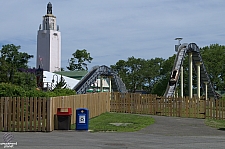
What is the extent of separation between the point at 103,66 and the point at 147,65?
1464 inches

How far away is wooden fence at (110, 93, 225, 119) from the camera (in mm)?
25094

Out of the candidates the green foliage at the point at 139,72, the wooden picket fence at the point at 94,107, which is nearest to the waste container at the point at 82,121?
the wooden picket fence at the point at 94,107

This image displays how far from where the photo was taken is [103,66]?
5638cm

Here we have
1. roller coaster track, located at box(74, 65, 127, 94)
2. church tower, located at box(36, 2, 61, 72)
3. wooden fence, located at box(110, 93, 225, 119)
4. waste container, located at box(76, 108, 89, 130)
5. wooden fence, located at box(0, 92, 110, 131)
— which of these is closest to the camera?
wooden fence, located at box(0, 92, 110, 131)

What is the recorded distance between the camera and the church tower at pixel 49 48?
359ft

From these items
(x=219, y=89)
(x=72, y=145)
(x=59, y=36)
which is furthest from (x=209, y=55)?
(x=72, y=145)

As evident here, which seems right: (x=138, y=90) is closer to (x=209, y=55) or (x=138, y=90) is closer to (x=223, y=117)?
(x=209, y=55)

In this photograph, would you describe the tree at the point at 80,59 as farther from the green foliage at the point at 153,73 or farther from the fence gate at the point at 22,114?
the fence gate at the point at 22,114

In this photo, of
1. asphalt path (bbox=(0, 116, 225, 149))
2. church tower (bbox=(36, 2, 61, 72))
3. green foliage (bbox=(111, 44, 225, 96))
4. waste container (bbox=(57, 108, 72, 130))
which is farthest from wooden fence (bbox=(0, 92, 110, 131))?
church tower (bbox=(36, 2, 61, 72))

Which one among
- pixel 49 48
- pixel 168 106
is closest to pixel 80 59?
pixel 49 48

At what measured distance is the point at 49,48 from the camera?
359 ft

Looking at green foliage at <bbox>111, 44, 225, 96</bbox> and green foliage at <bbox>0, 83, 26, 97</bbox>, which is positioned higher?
green foliage at <bbox>111, 44, 225, 96</bbox>

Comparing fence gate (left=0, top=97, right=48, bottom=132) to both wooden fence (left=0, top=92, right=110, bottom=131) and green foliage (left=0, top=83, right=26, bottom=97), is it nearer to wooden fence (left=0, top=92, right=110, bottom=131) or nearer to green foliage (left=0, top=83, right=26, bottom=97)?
wooden fence (left=0, top=92, right=110, bottom=131)

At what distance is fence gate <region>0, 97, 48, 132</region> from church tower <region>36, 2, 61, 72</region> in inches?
3581
